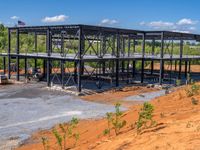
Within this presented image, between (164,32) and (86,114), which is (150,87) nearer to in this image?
(164,32)

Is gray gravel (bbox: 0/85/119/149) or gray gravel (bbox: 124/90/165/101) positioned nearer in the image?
gray gravel (bbox: 0/85/119/149)

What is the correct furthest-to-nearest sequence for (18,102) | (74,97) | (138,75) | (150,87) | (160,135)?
(138,75), (150,87), (74,97), (18,102), (160,135)

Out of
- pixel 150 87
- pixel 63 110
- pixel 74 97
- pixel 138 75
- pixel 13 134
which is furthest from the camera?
pixel 138 75

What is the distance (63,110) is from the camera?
24797 mm

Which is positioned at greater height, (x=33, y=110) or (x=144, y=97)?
(x=144, y=97)

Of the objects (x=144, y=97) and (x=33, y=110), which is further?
(x=144, y=97)

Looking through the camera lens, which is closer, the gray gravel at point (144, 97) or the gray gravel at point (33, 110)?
the gray gravel at point (33, 110)

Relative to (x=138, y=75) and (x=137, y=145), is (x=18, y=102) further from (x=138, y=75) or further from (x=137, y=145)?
(x=138, y=75)

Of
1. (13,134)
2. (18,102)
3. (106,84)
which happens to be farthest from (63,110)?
(106,84)

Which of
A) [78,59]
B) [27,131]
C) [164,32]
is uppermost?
[164,32]

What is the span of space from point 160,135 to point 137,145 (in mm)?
824

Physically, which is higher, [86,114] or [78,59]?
[78,59]

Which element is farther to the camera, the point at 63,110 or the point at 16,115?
the point at 63,110

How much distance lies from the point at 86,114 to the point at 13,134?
22.1ft
